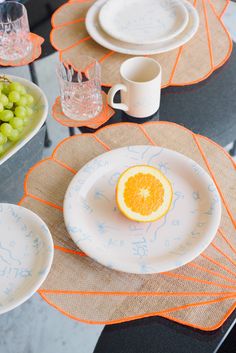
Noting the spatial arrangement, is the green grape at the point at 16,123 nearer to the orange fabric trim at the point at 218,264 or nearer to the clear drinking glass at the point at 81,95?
the clear drinking glass at the point at 81,95

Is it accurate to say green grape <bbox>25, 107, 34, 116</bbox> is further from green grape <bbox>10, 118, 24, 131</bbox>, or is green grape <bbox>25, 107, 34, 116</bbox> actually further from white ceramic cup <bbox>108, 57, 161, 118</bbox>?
white ceramic cup <bbox>108, 57, 161, 118</bbox>

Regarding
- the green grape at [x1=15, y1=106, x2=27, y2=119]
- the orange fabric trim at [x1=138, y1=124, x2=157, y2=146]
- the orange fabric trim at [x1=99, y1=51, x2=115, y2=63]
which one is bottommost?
the orange fabric trim at [x1=138, y1=124, x2=157, y2=146]

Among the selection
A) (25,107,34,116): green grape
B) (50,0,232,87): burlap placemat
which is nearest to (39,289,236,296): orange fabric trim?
(25,107,34,116): green grape

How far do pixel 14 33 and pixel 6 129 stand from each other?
384mm

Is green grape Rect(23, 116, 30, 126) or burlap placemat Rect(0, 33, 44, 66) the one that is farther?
burlap placemat Rect(0, 33, 44, 66)

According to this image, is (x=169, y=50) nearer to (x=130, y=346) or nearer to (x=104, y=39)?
(x=104, y=39)

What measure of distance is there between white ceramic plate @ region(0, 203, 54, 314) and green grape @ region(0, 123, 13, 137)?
0.59ft

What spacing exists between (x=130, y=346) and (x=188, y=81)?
673mm

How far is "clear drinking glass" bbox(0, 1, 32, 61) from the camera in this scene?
1.24 metres

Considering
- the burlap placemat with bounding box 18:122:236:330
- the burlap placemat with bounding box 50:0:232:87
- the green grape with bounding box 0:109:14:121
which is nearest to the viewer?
the burlap placemat with bounding box 18:122:236:330

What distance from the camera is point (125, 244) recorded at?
839 mm

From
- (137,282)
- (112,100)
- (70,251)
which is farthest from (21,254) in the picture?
(112,100)

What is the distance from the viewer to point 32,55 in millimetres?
1262

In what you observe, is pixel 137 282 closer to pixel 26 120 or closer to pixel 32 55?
pixel 26 120
